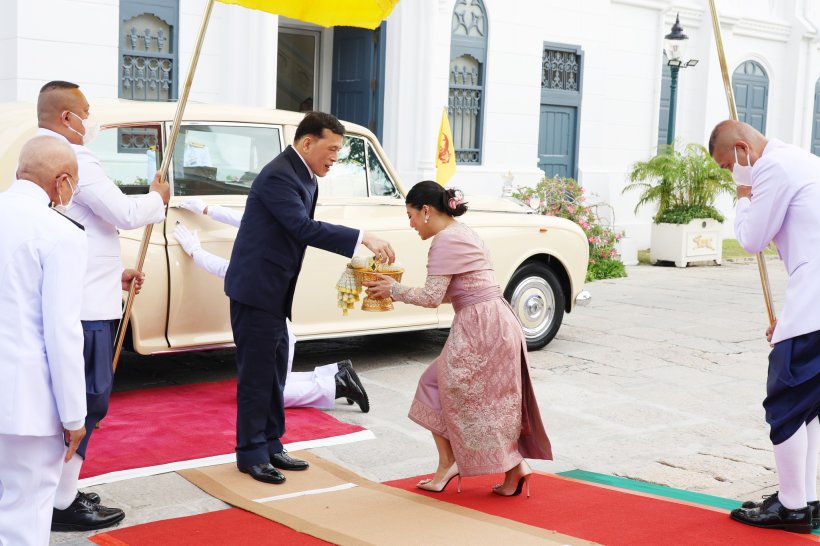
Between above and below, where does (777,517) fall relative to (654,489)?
above

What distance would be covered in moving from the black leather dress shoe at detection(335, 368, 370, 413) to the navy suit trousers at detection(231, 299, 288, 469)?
53.0 inches

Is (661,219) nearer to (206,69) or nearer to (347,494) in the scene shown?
(206,69)

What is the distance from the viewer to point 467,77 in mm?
14602

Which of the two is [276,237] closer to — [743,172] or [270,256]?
[270,256]

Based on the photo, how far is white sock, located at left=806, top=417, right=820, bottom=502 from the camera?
4.55m

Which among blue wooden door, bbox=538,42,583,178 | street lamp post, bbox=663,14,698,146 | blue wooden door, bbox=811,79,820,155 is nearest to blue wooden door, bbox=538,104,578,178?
blue wooden door, bbox=538,42,583,178

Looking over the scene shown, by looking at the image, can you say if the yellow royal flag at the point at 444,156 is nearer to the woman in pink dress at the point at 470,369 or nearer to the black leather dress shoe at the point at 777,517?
the woman in pink dress at the point at 470,369

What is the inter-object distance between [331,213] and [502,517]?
3297mm

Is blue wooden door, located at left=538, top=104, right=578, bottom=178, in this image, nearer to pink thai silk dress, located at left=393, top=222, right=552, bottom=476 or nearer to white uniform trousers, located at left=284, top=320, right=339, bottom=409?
white uniform trousers, located at left=284, top=320, right=339, bottom=409

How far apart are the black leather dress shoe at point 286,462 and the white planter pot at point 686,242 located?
37.0 ft

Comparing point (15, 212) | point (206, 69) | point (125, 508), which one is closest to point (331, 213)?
point (125, 508)

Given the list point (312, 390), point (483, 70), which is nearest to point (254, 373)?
point (312, 390)

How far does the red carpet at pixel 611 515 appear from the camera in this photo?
172 inches

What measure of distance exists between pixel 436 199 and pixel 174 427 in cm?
218
